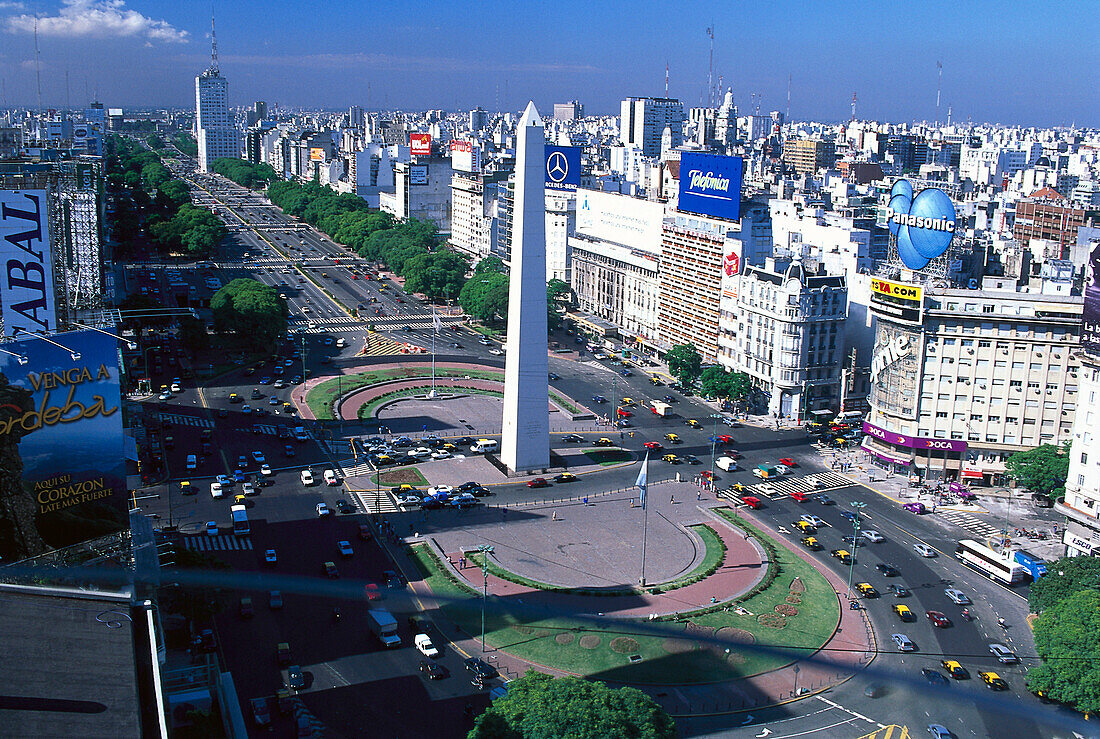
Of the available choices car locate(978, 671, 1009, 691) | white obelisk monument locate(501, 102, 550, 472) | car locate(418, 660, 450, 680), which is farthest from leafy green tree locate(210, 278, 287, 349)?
car locate(978, 671, 1009, 691)

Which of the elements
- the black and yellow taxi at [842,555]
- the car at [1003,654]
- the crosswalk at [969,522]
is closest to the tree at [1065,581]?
the car at [1003,654]

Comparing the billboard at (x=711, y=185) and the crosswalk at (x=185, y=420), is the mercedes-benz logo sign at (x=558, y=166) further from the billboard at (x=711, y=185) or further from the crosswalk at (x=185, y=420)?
the crosswalk at (x=185, y=420)

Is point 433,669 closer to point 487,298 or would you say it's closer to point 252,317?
point 252,317

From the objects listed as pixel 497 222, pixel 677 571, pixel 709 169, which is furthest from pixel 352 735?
pixel 497 222

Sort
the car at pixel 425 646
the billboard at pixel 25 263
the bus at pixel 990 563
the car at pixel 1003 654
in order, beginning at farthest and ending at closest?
the bus at pixel 990 563, the billboard at pixel 25 263, the car at pixel 1003 654, the car at pixel 425 646

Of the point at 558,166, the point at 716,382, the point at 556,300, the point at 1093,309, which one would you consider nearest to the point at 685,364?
the point at 716,382

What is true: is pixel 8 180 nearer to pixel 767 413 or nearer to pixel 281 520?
pixel 281 520

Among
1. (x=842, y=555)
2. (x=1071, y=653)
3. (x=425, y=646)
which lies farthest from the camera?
(x=842, y=555)

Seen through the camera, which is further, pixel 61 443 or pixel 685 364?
pixel 685 364
